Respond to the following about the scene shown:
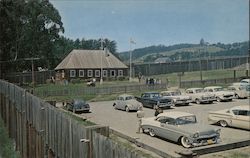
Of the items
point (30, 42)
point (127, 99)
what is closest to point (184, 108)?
point (127, 99)

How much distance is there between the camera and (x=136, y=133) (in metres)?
21.0

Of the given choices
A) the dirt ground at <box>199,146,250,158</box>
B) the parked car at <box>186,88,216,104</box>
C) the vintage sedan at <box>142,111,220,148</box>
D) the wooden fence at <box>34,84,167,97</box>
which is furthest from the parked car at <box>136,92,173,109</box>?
the dirt ground at <box>199,146,250,158</box>

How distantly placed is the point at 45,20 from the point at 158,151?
61.7 m

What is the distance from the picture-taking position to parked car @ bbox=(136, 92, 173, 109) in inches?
1277

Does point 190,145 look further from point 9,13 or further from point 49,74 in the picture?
point 49,74

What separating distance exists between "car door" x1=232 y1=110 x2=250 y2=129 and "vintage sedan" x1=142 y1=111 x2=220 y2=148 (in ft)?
14.1

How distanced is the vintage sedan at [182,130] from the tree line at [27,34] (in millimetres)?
48308

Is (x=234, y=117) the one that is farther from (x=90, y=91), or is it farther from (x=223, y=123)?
(x=90, y=91)

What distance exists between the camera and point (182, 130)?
1739cm

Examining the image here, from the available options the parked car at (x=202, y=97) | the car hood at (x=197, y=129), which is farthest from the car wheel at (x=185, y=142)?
the parked car at (x=202, y=97)

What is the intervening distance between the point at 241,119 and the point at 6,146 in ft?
48.5

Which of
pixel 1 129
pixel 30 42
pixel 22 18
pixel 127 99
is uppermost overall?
pixel 22 18

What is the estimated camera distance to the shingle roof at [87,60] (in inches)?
2697

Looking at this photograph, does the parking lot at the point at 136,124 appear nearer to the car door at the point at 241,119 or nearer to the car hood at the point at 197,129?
the car door at the point at 241,119
